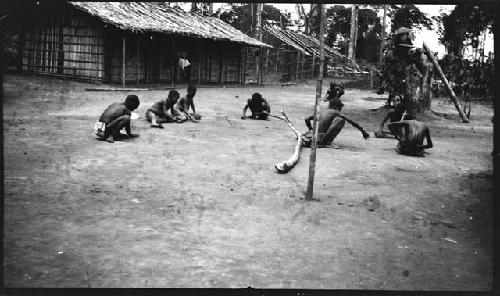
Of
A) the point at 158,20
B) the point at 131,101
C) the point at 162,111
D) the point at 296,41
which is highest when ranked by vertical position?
the point at 296,41

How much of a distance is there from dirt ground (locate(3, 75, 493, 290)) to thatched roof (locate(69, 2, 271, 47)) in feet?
33.7

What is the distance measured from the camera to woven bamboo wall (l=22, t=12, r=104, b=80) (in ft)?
67.3

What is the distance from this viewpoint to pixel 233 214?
4.89m

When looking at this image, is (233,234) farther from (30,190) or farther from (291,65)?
(291,65)

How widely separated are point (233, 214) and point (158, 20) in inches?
698

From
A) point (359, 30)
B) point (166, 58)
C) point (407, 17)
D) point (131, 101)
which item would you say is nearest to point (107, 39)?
point (166, 58)

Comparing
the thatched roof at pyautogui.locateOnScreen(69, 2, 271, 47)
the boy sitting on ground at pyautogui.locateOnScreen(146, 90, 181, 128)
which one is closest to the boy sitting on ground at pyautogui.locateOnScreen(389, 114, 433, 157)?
the boy sitting on ground at pyautogui.locateOnScreen(146, 90, 181, 128)

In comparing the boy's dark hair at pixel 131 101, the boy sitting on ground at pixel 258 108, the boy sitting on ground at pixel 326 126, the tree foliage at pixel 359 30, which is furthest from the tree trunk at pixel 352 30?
the boy's dark hair at pixel 131 101

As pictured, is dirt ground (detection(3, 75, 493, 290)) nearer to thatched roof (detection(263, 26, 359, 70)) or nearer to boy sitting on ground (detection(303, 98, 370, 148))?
Answer: boy sitting on ground (detection(303, 98, 370, 148))

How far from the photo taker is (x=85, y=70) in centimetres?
2067

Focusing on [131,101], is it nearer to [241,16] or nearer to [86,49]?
[86,49]

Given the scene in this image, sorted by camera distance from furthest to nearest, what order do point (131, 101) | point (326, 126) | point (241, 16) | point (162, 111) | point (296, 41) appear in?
point (241, 16)
point (296, 41)
point (162, 111)
point (326, 126)
point (131, 101)

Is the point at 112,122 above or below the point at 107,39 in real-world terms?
below

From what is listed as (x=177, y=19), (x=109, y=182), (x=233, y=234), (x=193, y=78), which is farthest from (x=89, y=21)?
(x=233, y=234)
